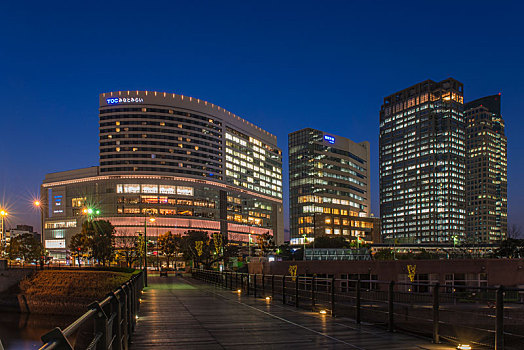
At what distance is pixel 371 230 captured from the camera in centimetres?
18762

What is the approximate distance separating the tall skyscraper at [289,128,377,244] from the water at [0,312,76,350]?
11616 cm

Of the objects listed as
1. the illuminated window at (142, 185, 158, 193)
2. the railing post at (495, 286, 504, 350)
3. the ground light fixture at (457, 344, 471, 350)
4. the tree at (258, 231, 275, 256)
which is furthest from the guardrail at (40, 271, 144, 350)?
the illuminated window at (142, 185, 158, 193)

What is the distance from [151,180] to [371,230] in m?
91.7

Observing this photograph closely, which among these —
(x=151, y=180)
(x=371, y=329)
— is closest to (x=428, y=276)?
(x=371, y=329)

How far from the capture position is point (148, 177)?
6314 inches

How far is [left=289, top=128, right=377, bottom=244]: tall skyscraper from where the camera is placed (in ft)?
572

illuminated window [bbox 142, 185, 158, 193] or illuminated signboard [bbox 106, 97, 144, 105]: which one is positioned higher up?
illuminated signboard [bbox 106, 97, 144, 105]

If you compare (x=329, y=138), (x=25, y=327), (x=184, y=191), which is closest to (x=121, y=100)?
(x=184, y=191)

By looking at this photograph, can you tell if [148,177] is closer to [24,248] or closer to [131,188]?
[131,188]

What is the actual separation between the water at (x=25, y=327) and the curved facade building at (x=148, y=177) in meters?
87.2

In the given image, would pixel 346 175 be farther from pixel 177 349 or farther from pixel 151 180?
pixel 177 349

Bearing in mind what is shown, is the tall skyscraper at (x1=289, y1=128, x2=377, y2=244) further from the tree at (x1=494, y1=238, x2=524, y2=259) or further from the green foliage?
the green foliage

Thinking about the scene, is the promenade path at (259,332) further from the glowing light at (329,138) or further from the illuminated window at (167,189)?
the glowing light at (329,138)

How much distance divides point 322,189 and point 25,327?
430 ft
